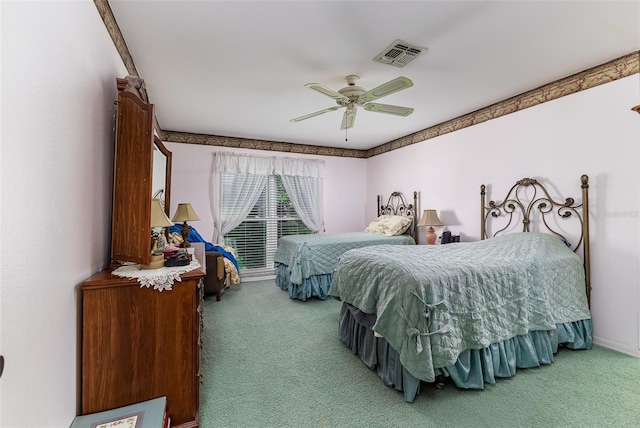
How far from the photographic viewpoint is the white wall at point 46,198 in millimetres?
856

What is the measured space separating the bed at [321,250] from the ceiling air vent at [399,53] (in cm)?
246

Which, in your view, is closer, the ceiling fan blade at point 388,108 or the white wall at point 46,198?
the white wall at point 46,198

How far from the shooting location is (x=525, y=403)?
6.02ft

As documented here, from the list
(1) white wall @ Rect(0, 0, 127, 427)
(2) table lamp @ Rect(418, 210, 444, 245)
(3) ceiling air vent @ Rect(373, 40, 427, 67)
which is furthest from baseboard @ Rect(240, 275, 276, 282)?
(3) ceiling air vent @ Rect(373, 40, 427, 67)

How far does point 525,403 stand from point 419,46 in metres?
2.58

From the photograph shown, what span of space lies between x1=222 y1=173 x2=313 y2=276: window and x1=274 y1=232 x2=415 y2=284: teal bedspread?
812 millimetres

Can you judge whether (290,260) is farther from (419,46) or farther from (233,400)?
(419,46)

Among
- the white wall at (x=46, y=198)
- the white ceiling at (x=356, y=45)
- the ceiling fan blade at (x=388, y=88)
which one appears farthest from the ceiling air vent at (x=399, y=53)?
the white wall at (x=46, y=198)

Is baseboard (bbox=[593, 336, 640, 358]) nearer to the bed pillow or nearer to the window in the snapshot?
the bed pillow

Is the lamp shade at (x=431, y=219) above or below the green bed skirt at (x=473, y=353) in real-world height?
above

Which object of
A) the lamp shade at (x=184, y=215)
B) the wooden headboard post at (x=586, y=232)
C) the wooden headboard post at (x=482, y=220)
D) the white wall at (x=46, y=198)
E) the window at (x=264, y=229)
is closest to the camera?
the white wall at (x=46, y=198)

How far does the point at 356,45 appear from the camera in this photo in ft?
7.23

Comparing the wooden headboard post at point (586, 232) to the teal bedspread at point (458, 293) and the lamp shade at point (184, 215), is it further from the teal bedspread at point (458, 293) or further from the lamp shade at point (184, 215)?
the lamp shade at point (184, 215)

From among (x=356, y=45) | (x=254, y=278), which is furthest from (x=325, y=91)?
(x=254, y=278)
